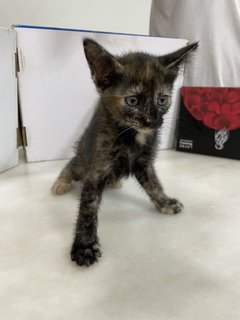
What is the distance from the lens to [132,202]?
3.90ft

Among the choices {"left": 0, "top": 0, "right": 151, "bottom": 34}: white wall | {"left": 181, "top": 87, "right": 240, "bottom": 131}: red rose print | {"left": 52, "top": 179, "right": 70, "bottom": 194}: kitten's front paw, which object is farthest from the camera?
{"left": 0, "top": 0, "right": 151, "bottom": 34}: white wall

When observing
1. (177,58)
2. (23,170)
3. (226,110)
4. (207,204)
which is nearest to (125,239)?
(207,204)

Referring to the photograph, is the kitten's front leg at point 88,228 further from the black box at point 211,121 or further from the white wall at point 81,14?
the white wall at point 81,14

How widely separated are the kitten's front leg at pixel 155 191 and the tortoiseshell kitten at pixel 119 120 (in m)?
0.04

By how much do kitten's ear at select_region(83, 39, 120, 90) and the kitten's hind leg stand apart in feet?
1.48

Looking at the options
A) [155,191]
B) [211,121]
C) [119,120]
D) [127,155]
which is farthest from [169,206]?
A: [211,121]

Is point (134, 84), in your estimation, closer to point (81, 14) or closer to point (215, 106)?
point (215, 106)

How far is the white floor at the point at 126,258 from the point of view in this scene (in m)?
0.65

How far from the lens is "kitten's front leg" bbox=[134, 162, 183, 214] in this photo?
1078mm

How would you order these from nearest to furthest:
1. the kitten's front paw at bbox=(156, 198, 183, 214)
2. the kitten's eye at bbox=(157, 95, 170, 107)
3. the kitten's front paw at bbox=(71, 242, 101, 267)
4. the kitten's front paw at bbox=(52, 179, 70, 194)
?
1. the kitten's front paw at bbox=(71, 242, 101, 267)
2. the kitten's eye at bbox=(157, 95, 170, 107)
3. the kitten's front paw at bbox=(156, 198, 183, 214)
4. the kitten's front paw at bbox=(52, 179, 70, 194)

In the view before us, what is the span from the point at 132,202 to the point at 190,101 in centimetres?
74

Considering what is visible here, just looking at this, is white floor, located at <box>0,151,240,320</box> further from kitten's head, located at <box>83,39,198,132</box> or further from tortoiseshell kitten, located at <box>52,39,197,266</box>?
kitten's head, located at <box>83,39,198,132</box>

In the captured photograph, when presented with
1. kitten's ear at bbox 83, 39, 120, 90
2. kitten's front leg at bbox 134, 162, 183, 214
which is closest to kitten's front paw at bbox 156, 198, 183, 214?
kitten's front leg at bbox 134, 162, 183, 214

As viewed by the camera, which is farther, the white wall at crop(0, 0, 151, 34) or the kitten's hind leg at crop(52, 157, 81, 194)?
the white wall at crop(0, 0, 151, 34)
